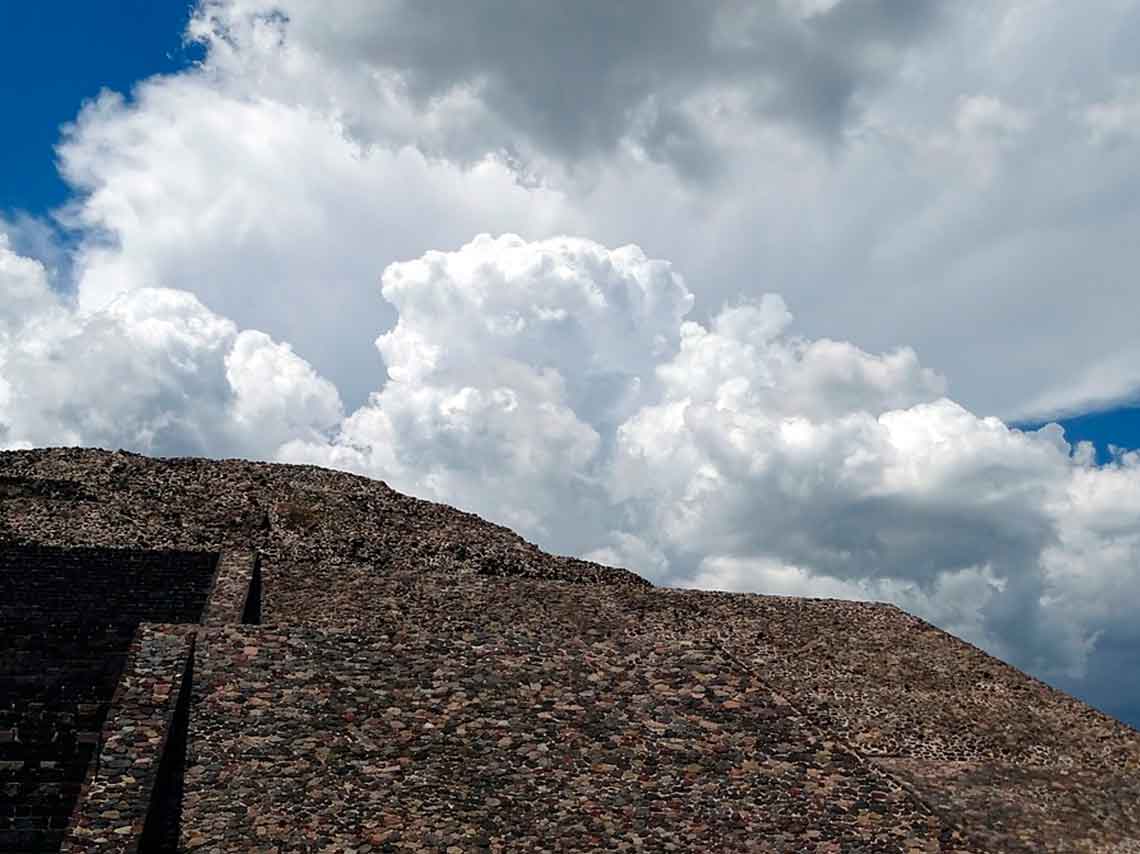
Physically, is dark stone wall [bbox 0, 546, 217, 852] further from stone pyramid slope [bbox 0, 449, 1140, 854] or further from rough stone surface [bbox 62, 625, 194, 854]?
rough stone surface [bbox 62, 625, 194, 854]

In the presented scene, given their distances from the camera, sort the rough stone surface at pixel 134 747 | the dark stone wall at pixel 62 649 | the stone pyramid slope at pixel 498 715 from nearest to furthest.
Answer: the rough stone surface at pixel 134 747 < the dark stone wall at pixel 62 649 < the stone pyramid slope at pixel 498 715

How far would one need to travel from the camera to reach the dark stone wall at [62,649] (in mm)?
13609

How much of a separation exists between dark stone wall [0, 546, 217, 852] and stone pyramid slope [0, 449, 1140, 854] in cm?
8

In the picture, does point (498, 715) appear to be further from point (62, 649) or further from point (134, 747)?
point (62, 649)

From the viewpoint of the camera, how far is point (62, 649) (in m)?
18.1

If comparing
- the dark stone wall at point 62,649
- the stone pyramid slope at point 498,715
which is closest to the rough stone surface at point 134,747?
the stone pyramid slope at point 498,715

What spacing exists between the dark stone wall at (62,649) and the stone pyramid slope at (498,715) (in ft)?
0.25

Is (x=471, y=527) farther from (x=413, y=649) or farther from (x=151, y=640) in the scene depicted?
(x=151, y=640)

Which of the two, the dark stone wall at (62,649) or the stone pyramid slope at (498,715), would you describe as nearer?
the dark stone wall at (62,649)

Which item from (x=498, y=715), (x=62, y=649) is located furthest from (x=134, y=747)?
(x=498, y=715)

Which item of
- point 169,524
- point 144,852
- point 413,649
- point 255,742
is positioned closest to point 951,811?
point 413,649

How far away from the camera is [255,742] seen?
49.9 feet

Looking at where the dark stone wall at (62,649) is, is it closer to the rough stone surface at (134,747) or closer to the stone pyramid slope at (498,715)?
the stone pyramid slope at (498,715)

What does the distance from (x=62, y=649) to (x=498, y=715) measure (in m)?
7.34
